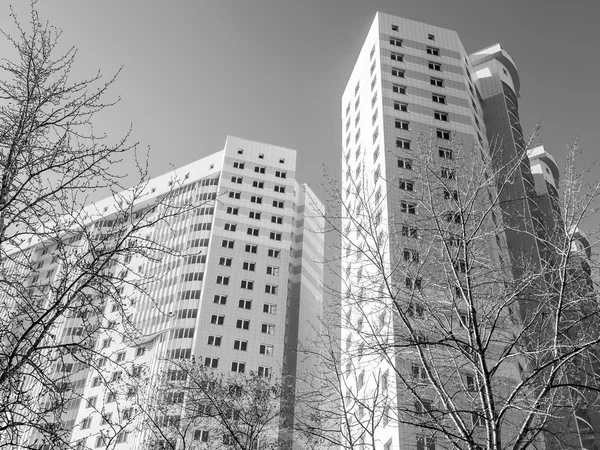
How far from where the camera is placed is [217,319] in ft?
183

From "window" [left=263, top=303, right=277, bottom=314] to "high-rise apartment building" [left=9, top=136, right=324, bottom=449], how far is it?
109 millimetres

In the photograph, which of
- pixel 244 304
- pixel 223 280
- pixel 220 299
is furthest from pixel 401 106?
pixel 220 299

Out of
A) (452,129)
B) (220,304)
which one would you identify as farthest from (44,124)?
(220,304)

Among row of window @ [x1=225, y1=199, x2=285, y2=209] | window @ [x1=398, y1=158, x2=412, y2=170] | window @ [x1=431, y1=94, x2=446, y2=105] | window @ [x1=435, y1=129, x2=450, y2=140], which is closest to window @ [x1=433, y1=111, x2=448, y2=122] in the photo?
window @ [x1=431, y1=94, x2=446, y2=105]

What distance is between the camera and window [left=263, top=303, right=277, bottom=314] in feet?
192

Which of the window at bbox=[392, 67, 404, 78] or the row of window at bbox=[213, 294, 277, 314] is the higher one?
the window at bbox=[392, 67, 404, 78]

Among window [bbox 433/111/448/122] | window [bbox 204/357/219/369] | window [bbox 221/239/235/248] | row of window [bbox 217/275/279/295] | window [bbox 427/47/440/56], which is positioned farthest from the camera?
window [bbox 221/239/235/248]

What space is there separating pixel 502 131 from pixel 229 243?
A: 3044 centimetres

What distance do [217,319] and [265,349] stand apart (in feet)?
18.6

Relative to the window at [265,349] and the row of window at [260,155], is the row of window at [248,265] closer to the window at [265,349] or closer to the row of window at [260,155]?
the window at [265,349]

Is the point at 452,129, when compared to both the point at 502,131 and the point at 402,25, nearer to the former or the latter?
the point at 502,131

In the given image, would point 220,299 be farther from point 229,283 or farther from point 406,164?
point 406,164

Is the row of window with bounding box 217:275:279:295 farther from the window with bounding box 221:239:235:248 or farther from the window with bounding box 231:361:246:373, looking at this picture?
the window with bounding box 231:361:246:373

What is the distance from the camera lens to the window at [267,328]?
187 ft
